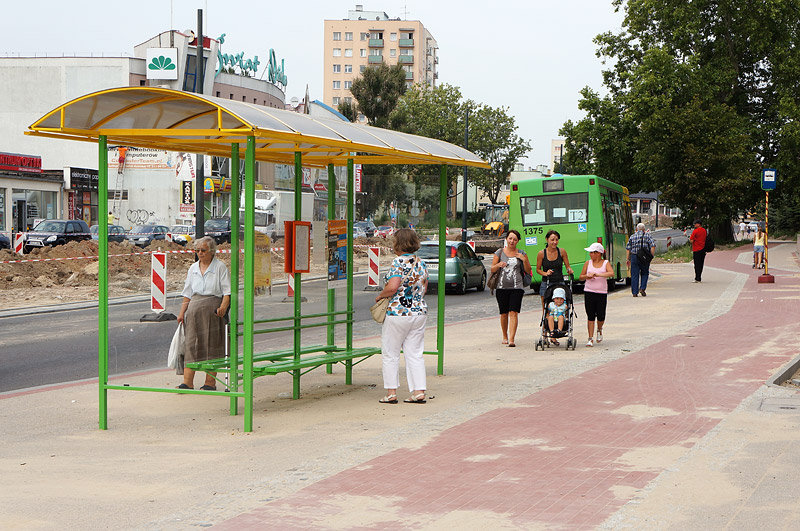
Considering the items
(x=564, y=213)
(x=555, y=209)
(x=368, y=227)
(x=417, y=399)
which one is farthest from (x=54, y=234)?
(x=417, y=399)

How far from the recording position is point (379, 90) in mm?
68938

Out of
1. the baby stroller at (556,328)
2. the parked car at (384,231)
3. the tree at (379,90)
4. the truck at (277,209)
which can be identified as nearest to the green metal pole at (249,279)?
the truck at (277,209)

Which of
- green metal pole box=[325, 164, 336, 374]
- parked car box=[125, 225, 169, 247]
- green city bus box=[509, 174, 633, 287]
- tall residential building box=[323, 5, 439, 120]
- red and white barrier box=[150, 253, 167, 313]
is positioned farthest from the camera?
tall residential building box=[323, 5, 439, 120]

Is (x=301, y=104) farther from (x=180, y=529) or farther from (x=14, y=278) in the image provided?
(x=180, y=529)

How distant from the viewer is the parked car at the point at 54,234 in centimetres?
4288

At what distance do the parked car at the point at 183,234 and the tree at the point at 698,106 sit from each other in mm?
19957

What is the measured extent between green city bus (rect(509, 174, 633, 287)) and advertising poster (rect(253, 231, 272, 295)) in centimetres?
1683

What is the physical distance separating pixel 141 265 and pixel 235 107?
85.1 feet

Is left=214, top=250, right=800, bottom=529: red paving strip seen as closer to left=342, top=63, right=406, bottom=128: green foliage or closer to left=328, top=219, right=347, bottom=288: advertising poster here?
left=328, top=219, right=347, bottom=288: advertising poster

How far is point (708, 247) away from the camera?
29219mm

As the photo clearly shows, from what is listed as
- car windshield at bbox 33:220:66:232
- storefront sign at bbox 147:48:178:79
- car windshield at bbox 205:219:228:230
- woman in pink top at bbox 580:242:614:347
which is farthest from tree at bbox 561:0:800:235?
woman in pink top at bbox 580:242:614:347

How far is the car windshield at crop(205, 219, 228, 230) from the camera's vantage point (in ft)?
Answer: 153

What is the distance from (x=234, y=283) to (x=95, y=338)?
326 inches

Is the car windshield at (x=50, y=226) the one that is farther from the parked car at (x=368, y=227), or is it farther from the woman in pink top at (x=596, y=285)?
the parked car at (x=368, y=227)
